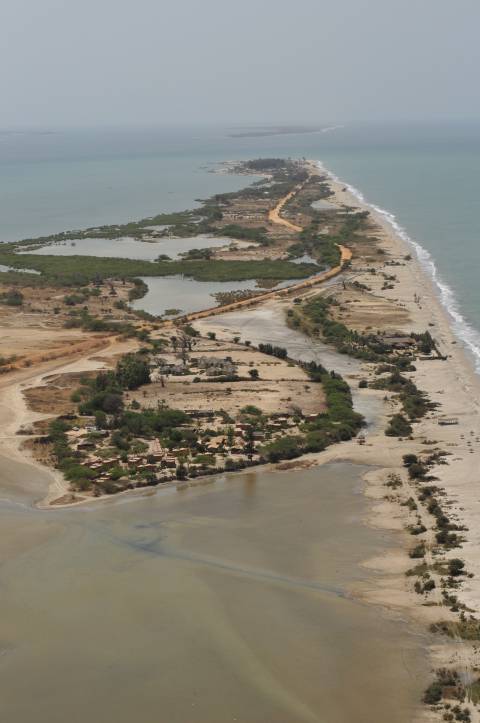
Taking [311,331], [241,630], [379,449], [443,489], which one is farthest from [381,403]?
[241,630]

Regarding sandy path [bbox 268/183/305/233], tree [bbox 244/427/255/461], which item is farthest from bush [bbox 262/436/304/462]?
sandy path [bbox 268/183/305/233]

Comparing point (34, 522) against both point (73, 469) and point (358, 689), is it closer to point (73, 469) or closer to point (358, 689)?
point (73, 469)

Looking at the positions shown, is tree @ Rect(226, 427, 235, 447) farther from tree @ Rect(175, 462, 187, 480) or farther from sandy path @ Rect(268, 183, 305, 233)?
sandy path @ Rect(268, 183, 305, 233)

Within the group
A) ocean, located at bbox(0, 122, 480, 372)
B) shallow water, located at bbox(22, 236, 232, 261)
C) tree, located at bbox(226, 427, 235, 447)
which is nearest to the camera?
tree, located at bbox(226, 427, 235, 447)

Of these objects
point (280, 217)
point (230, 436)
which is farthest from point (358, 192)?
point (230, 436)

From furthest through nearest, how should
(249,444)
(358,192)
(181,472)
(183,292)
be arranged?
(358,192) < (183,292) < (249,444) < (181,472)

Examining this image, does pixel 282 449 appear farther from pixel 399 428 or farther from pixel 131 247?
pixel 131 247

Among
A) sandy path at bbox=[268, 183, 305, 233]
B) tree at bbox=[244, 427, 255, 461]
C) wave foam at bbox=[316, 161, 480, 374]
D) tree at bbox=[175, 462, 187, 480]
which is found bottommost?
tree at bbox=[175, 462, 187, 480]

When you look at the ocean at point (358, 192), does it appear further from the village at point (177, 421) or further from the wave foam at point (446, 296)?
the village at point (177, 421)

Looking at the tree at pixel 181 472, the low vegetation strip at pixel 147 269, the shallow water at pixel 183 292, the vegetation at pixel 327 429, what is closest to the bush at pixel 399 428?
the vegetation at pixel 327 429
